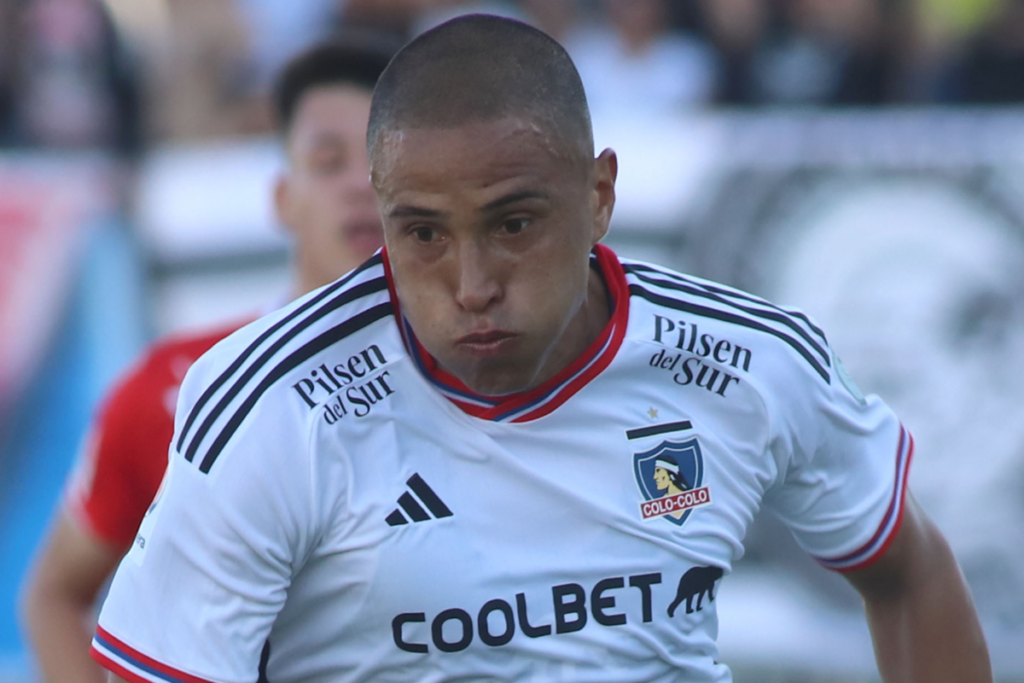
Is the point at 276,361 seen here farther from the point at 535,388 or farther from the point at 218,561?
the point at 535,388

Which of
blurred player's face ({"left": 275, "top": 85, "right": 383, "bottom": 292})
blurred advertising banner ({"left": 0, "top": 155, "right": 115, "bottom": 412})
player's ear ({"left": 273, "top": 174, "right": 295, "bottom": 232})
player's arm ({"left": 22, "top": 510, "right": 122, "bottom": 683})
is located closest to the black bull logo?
blurred player's face ({"left": 275, "top": 85, "right": 383, "bottom": 292})

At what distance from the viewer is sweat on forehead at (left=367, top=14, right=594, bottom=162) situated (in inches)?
84.8

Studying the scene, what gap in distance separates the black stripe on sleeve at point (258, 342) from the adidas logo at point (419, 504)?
321 millimetres

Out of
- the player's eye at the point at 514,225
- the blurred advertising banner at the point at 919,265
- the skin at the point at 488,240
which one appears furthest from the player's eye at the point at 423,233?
the blurred advertising banner at the point at 919,265

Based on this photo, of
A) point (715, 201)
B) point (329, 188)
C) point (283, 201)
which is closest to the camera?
point (329, 188)

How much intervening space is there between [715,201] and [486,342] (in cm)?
401

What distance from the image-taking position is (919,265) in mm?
5918

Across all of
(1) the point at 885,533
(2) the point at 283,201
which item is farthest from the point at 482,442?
(2) the point at 283,201

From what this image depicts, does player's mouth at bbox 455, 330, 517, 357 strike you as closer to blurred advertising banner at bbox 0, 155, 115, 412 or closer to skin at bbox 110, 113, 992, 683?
skin at bbox 110, 113, 992, 683

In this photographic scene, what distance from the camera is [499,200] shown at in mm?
2121

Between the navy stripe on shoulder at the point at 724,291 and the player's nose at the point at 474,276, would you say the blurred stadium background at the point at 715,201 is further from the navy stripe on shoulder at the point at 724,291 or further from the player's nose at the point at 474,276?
the player's nose at the point at 474,276

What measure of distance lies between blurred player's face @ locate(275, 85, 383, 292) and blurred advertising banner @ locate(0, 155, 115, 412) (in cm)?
287

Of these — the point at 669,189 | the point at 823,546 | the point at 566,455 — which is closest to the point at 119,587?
the point at 566,455

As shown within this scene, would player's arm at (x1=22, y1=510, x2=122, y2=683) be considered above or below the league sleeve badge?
below
